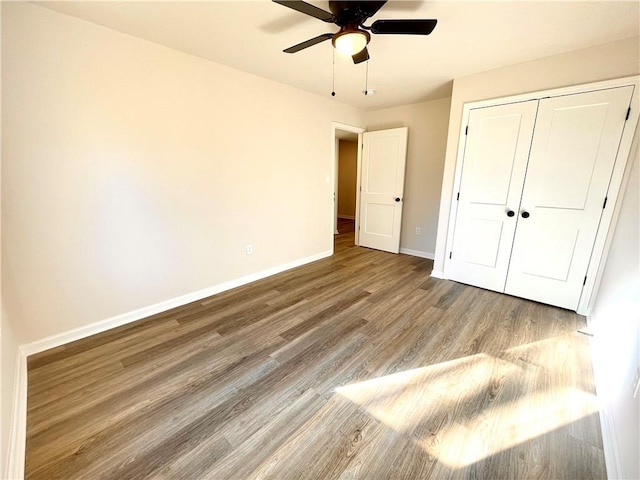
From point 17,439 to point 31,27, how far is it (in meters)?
2.51

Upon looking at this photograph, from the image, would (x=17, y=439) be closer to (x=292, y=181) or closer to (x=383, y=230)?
(x=292, y=181)

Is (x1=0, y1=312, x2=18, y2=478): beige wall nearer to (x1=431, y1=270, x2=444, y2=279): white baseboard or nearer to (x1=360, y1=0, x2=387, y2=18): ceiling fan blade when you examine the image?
(x1=360, y1=0, x2=387, y2=18): ceiling fan blade

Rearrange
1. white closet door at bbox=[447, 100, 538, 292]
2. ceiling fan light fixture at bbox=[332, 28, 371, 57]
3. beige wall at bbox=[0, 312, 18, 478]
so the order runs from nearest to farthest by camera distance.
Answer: beige wall at bbox=[0, 312, 18, 478] → ceiling fan light fixture at bbox=[332, 28, 371, 57] → white closet door at bbox=[447, 100, 538, 292]

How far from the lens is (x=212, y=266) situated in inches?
118

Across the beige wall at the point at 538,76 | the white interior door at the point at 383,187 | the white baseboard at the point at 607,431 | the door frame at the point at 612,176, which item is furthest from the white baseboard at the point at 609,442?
the white interior door at the point at 383,187

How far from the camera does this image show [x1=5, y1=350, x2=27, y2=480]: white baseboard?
1.15 meters

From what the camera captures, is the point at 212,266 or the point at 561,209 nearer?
the point at 561,209

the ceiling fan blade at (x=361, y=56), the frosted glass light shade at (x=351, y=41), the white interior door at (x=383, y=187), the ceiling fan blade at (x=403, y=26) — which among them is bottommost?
the white interior door at (x=383, y=187)

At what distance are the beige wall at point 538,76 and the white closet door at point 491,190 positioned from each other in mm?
161

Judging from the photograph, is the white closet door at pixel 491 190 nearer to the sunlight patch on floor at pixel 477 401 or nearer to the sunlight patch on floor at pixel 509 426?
the sunlight patch on floor at pixel 477 401

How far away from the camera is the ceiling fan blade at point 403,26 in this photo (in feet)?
5.22

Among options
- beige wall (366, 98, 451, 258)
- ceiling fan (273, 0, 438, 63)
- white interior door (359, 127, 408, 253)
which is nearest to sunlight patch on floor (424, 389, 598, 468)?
ceiling fan (273, 0, 438, 63)

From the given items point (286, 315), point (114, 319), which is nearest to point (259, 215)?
point (286, 315)

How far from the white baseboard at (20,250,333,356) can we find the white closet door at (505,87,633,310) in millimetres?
3028
